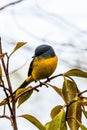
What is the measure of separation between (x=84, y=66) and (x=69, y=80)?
2457mm

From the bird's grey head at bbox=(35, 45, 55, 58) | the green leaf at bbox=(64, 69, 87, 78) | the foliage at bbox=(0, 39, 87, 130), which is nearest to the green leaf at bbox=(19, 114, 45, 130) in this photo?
the foliage at bbox=(0, 39, 87, 130)

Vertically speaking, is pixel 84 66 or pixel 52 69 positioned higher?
pixel 52 69

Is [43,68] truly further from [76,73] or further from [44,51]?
[76,73]

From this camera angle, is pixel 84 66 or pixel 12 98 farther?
pixel 84 66

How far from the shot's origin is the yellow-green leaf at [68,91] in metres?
0.92

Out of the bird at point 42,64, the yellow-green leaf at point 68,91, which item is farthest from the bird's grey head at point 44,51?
the yellow-green leaf at point 68,91

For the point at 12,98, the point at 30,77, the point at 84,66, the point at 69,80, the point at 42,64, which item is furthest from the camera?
the point at 84,66

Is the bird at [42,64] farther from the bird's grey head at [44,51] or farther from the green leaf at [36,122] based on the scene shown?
the green leaf at [36,122]

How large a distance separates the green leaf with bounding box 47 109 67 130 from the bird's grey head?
0.48 meters

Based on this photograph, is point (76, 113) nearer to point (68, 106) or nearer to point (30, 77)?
point (68, 106)

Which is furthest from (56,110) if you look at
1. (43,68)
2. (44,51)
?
(43,68)

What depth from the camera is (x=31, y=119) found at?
3.00ft

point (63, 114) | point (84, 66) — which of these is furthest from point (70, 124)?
point (84, 66)

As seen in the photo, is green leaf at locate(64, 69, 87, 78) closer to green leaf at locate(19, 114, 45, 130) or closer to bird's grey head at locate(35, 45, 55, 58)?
green leaf at locate(19, 114, 45, 130)
